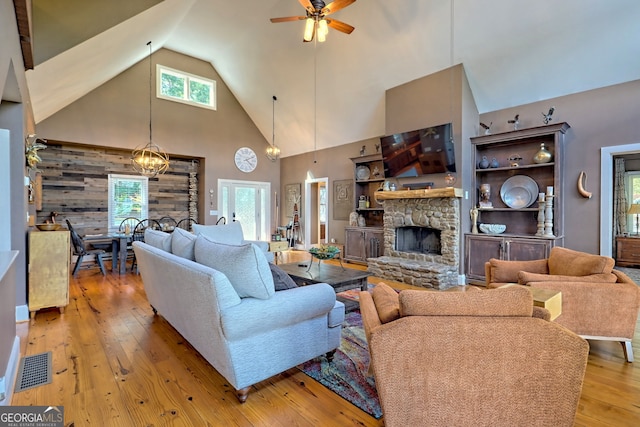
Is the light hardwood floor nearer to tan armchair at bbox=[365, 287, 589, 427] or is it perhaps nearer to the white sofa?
the white sofa

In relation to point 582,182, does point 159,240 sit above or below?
below

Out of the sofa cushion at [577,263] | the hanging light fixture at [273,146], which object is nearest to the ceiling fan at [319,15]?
the sofa cushion at [577,263]

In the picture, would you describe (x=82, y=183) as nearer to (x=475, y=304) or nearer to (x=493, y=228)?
(x=475, y=304)

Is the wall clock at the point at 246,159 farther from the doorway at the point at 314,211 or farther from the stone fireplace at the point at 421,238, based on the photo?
the stone fireplace at the point at 421,238

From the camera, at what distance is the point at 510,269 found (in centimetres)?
334

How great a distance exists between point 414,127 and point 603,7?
2.69 metres

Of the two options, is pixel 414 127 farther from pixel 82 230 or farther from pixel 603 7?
pixel 82 230

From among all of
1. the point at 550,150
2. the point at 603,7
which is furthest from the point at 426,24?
the point at 550,150

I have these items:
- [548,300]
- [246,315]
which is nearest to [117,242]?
[246,315]

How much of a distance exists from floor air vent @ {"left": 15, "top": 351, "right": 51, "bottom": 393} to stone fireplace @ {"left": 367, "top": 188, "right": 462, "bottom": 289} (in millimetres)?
4083

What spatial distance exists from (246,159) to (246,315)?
7.51 metres

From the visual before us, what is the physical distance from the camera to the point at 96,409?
1911 millimetres

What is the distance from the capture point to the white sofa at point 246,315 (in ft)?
6.17

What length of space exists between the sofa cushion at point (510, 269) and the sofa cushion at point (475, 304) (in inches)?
86.0
